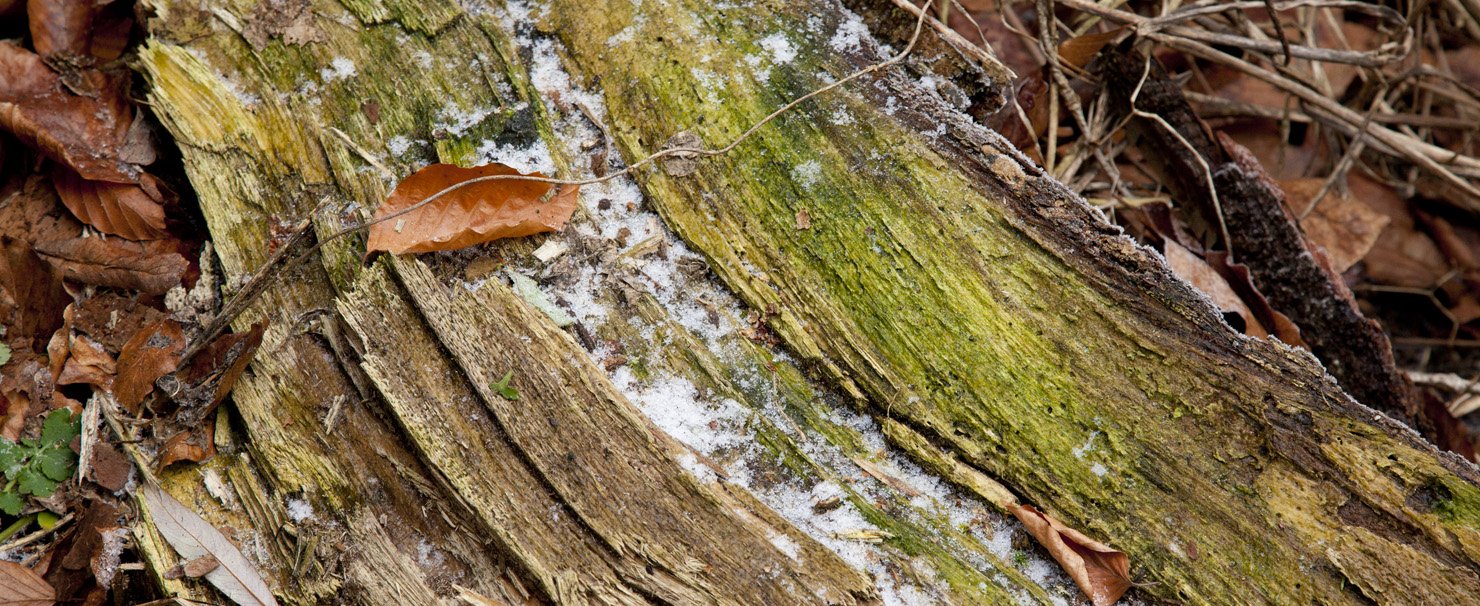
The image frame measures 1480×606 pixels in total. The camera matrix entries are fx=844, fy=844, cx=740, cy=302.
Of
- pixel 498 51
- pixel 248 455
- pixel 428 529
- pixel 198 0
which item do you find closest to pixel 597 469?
pixel 428 529

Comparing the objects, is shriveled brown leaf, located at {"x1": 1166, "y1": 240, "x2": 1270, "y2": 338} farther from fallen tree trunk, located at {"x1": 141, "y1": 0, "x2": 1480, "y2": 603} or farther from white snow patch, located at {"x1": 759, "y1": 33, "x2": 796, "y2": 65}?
white snow patch, located at {"x1": 759, "y1": 33, "x2": 796, "y2": 65}

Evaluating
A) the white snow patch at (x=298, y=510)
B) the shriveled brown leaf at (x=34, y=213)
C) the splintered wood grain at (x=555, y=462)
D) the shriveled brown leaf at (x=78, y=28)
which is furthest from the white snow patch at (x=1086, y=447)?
the shriveled brown leaf at (x=78, y=28)

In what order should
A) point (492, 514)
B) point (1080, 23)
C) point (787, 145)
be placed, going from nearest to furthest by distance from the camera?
point (492, 514), point (787, 145), point (1080, 23)

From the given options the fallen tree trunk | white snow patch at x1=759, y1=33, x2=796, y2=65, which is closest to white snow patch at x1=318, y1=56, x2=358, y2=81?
the fallen tree trunk

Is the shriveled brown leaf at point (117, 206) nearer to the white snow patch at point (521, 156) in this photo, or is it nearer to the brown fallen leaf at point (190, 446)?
the brown fallen leaf at point (190, 446)

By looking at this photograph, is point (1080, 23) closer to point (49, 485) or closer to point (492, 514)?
point (492, 514)

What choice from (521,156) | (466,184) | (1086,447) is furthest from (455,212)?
(1086,447)

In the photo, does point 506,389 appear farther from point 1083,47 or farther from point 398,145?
point 1083,47
